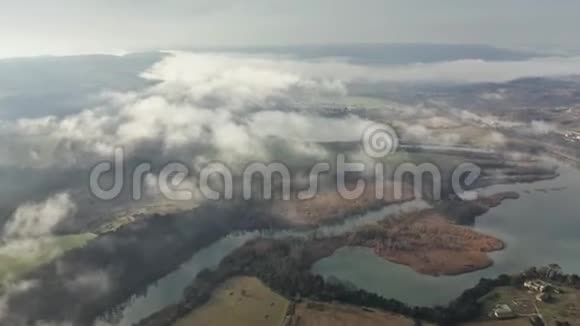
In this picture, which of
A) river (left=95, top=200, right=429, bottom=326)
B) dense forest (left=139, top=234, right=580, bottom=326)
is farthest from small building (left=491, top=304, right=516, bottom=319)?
river (left=95, top=200, right=429, bottom=326)

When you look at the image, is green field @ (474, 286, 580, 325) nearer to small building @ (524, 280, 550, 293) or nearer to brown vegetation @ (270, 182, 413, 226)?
small building @ (524, 280, 550, 293)

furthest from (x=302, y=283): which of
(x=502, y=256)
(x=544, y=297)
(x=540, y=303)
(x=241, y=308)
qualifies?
(x=502, y=256)

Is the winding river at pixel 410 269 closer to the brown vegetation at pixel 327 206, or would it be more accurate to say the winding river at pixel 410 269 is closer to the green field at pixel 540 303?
the brown vegetation at pixel 327 206

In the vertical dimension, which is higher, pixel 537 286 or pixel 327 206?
pixel 327 206

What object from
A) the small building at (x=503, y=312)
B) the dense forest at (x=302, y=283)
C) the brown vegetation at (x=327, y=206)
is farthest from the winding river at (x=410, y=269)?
the small building at (x=503, y=312)

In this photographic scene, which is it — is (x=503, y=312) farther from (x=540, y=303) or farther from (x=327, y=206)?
(x=327, y=206)

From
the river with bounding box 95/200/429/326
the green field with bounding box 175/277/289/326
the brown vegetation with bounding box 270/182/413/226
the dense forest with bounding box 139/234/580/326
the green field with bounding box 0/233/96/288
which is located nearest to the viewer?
the green field with bounding box 175/277/289/326
